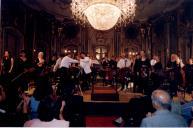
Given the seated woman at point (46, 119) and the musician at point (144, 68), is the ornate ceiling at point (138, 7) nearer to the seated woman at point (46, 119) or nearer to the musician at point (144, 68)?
the musician at point (144, 68)

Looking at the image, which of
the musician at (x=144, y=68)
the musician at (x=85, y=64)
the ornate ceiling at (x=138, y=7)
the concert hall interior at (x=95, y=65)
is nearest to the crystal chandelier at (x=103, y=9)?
the concert hall interior at (x=95, y=65)

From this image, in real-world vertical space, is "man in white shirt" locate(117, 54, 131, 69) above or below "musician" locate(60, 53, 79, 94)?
above

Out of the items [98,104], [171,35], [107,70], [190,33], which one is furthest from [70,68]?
[171,35]

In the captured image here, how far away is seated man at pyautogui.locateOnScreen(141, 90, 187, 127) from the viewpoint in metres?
2.57

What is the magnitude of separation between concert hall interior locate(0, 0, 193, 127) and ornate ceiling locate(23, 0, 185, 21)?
44 mm

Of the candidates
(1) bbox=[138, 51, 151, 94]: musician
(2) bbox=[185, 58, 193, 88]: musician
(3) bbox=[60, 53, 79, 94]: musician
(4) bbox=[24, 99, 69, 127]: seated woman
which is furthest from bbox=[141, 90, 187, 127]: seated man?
(2) bbox=[185, 58, 193, 88]: musician

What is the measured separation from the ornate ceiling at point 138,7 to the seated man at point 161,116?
11337 mm

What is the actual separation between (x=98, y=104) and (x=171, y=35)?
7.49m

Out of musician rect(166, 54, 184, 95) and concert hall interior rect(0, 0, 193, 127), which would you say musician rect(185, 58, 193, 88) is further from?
musician rect(166, 54, 184, 95)

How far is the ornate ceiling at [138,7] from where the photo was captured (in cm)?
1397

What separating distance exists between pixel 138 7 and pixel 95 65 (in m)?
5.53

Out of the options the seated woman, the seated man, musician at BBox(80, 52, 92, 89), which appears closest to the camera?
the seated man

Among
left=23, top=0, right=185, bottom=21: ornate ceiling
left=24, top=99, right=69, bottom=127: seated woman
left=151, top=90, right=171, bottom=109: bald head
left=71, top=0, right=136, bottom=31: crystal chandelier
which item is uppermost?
left=23, top=0, right=185, bottom=21: ornate ceiling

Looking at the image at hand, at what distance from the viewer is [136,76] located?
9.38 meters
